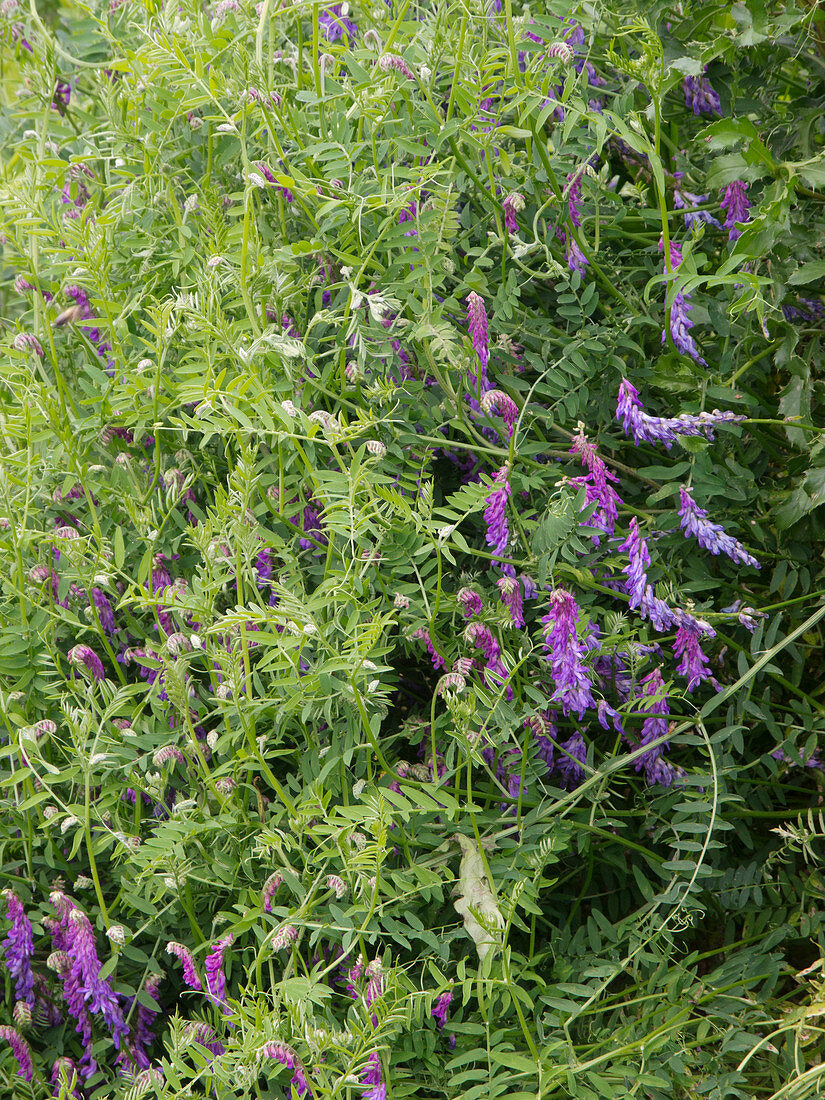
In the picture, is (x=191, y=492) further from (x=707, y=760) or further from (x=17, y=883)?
(x=707, y=760)

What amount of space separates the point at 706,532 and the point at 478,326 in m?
0.52

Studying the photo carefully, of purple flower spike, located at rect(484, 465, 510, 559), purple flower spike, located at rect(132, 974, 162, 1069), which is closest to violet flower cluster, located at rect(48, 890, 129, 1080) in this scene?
purple flower spike, located at rect(132, 974, 162, 1069)

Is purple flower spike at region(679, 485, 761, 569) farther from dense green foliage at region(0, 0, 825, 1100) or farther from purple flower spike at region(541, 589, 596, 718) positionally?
purple flower spike at region(541, 589, 596, 718)

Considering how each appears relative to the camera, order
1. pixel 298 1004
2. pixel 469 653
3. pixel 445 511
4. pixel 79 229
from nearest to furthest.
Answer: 1. pixel 298 1004
2. pixel 445 511
3. pixel 469 653
4. pixel 79 229

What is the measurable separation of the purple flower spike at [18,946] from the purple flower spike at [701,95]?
1.90 meters

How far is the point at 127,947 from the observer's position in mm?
1658

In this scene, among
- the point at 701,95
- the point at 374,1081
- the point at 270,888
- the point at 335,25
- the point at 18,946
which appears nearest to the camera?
the point at 374,1081

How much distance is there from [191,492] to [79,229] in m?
0.55

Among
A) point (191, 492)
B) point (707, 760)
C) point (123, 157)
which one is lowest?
point (707, 760)

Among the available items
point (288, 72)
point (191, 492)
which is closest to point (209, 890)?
point (191, 492)

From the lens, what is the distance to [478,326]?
164cm

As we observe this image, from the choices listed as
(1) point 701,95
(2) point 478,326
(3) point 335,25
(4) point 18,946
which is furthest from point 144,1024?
(3) point 335,25

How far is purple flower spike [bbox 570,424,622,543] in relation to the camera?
5.40 feet

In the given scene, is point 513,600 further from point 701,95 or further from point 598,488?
point 701,95
